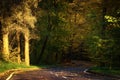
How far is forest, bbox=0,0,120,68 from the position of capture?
38531 mm

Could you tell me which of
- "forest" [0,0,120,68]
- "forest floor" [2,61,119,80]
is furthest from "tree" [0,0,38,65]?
"forest floor" [2,61,119,80]

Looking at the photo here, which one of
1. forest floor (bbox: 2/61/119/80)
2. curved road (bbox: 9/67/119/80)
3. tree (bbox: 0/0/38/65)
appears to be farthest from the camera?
tree (bbox: 0/0/38/65)

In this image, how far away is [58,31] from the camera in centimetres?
6700

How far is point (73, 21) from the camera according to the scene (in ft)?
236

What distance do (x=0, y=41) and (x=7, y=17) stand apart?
4607 millimetres

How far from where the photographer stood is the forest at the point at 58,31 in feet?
126

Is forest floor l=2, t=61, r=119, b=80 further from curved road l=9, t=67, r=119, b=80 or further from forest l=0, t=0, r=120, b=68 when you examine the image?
forest l=0, t=0, r=120, b=68

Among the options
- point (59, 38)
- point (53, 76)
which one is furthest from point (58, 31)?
point (53, 76)

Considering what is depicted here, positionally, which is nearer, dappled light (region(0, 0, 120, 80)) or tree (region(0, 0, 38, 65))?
dappled light (region(0, 0, 120, 80))

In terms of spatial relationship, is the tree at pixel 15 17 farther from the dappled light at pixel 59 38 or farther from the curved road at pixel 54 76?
the curved road at pixel 54 76

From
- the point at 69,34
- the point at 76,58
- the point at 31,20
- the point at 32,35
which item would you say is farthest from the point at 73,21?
the point at 31,20

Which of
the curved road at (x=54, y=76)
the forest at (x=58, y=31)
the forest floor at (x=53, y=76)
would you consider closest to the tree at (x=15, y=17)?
the forest at (x=58, y=31)

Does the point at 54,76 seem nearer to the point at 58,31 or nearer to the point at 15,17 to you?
the point at 15,17

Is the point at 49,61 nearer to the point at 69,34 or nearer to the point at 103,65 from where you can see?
the point at 69,34
